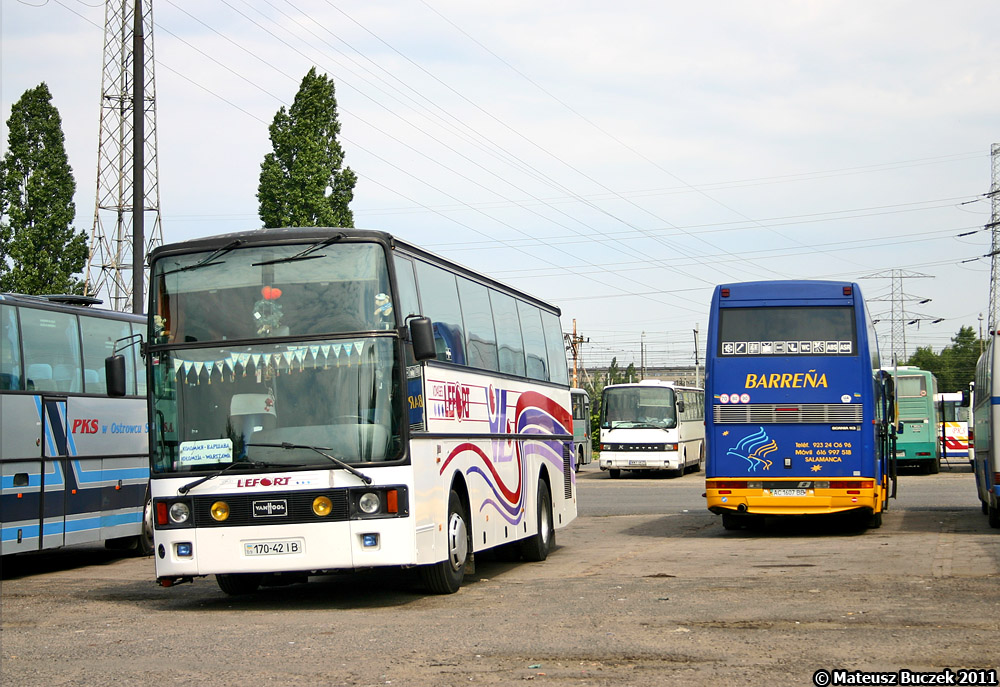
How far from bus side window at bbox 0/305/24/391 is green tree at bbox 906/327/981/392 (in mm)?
120910

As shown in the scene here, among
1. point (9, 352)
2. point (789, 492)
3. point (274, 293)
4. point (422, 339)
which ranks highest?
point (274, 293)

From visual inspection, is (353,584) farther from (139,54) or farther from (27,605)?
(139,54)

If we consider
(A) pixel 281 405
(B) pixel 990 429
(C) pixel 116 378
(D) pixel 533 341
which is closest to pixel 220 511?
(A) pixel 281 405

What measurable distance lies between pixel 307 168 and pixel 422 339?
3470 centimetres

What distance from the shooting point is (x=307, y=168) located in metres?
44.7

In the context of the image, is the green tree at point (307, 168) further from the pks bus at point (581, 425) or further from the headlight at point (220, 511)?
the headlight at point (220, 511)

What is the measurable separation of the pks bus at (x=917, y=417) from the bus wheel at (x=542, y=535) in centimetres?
2681

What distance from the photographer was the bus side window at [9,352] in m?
14.9

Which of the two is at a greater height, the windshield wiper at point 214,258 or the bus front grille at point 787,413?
the windshield wiper at point 214,258

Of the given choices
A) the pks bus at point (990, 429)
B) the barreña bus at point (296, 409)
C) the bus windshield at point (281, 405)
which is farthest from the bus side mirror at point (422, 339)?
the pks bus at point (990, 429)

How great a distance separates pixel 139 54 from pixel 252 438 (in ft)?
59.9

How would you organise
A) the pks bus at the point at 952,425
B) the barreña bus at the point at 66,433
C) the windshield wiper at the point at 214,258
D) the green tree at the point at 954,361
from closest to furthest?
the windshield wiper at the point at 214,258
the barreña bus at the point at 66,433
the pks bus at the point at 952,425
the green tree at the point at 954,361

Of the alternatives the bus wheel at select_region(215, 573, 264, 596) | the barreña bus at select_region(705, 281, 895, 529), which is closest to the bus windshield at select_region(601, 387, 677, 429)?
the barreña bus at select_region(705, 281, 895, 529)

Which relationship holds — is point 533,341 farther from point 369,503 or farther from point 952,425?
point 952,425
